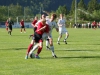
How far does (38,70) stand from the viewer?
43.6 ft

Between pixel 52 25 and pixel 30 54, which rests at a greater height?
pixel 52 25

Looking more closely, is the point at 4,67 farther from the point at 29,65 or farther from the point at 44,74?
the point at 44,74

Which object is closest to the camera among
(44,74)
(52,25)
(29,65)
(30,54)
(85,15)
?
(44,74)

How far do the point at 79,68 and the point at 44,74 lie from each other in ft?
6.09

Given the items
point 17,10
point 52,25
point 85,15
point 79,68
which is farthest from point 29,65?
point 17,10

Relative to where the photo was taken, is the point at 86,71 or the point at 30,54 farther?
the point at 30,54

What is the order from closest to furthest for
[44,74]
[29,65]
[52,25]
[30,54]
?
[44,74]
[29,65]
[30,54]
[52,25]

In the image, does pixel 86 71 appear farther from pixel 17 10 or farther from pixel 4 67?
pixel 17 10

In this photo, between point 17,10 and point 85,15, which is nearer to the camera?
point 85,15

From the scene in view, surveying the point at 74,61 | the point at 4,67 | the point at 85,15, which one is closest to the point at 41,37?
the point at 74,61

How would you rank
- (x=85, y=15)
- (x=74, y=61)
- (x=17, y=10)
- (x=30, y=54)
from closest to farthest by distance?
(x=74, y=61) → (x=30, y=54) → (x=85, y=15) → (x=17, y=10)

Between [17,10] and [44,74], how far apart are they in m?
143

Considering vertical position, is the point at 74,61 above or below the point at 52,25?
below

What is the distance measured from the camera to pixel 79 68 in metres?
13.7
